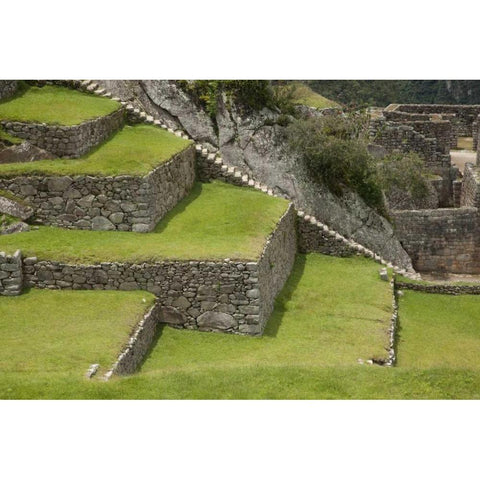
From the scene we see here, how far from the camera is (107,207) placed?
916 inches

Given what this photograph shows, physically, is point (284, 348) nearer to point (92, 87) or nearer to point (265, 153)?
point (265, 153)

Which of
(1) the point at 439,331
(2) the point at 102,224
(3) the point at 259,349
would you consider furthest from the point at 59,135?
(1) the point at 439,331

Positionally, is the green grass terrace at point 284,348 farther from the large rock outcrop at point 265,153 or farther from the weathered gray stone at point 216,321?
the large rock outcrop at point 265,153

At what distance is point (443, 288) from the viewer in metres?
27.1

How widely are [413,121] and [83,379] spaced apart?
2446cm

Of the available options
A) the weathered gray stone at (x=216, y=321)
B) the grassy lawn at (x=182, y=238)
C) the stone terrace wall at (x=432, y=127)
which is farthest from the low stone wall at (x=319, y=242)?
the stone terrace wall at (x=432, y=127)

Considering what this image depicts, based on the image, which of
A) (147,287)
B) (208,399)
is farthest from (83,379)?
(147,287)

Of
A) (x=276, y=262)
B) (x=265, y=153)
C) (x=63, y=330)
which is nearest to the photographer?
(x=63, y=330)

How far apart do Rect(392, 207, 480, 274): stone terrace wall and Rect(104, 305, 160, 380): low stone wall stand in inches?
485

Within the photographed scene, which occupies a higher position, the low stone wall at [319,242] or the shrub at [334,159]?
the shrub at [334,159]

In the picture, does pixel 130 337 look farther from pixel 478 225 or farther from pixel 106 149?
pixel 478 225

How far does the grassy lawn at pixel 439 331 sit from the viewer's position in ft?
73.0

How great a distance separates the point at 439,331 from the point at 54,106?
475 inches

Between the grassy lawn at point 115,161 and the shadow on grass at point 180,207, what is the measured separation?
53.4 inches
